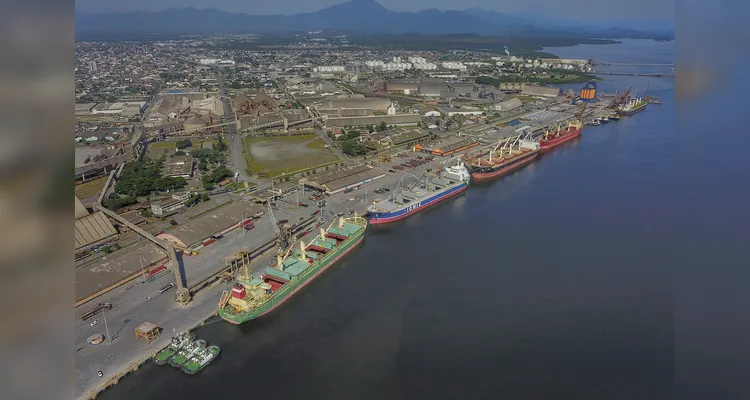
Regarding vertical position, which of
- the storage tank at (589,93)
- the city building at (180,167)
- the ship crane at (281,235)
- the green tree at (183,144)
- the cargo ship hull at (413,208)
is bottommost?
the ship crane at (281,235)

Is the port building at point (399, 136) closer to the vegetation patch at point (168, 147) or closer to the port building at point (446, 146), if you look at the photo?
the port building at point (446, 146)

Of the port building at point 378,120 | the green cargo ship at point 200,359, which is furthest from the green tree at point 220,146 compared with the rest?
the green cargo ship at point 200,359

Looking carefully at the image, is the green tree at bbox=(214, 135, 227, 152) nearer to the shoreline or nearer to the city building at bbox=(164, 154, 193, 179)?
the city building at bbox=(164, 154, 193, 179)

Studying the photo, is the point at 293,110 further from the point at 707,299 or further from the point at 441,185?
the point at 707,299

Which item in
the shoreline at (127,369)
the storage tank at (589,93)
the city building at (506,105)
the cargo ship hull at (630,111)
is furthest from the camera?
the storage tank at (589,93)

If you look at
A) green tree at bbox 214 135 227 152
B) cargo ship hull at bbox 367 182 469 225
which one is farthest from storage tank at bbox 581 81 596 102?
green tree at bbox 214 135 227 152

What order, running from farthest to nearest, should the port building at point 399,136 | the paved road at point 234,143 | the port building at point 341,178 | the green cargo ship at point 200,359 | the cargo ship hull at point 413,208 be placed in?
1. the port building at point 399,136
2. the paved road at point 234,143
3. the port building at point 341,178
4. the cargo ship hull at point 413,208
5. the green cargo ship at point 200,359
